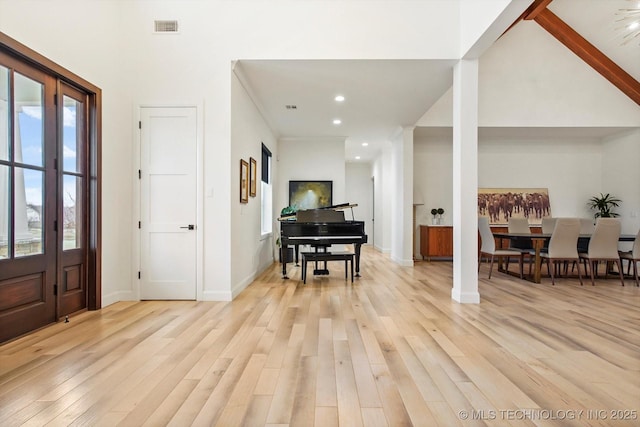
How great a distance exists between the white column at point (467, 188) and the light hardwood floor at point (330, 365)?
0.30m

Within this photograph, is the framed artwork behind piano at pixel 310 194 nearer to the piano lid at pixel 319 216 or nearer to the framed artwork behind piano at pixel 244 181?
the piano lid at pixel 319 216

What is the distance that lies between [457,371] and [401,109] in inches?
191

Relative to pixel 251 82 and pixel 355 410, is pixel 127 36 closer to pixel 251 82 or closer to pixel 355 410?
pixel 251 82

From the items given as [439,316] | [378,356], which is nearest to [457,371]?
[378,356]

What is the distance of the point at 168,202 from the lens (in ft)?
13.7

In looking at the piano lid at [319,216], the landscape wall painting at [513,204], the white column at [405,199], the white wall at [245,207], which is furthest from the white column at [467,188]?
the landscape wall painting at [513,204]

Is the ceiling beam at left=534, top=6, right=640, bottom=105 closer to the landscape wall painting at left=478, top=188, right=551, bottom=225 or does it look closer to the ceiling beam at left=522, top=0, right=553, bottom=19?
the ceiling beam at left=522, top=0, right=553, bottom=19

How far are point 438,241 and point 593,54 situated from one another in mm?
4679

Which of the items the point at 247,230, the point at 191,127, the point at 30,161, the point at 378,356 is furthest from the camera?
the point at 247,230

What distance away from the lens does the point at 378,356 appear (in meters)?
2.45

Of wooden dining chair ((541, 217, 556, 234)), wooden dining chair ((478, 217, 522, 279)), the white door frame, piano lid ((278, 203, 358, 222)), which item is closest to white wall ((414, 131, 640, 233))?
wooden dining chair ((541, 217, 556, 234))

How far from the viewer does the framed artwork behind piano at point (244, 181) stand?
4789 mm

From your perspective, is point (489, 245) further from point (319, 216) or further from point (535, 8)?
point (535, 8)

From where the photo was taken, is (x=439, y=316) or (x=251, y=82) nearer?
(x=439, y=316)
